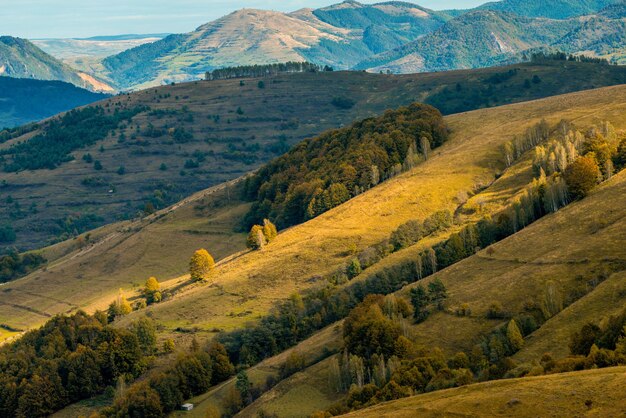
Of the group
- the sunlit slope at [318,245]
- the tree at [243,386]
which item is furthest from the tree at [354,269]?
the tree at [243,386]

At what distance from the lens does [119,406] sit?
4872 inches

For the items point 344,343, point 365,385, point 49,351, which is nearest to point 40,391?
point 49,351

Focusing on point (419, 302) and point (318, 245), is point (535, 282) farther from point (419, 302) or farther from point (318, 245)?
point (318, 245)

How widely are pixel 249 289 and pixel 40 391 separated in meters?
44.6

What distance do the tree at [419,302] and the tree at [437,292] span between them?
0.88m

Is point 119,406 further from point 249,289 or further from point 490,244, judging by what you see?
point 490,244

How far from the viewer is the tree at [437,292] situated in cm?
12073

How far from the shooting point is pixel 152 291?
608 ft

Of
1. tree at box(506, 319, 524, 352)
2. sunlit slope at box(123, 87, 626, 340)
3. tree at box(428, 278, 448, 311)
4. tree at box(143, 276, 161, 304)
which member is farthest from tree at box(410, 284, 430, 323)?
tree at box(143, 276, 161, 304)

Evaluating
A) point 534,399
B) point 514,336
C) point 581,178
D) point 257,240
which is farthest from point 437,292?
point 257,240

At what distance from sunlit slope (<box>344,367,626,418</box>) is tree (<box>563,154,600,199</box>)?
236ft

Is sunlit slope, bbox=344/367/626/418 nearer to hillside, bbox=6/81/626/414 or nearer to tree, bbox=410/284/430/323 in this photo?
hillside, bbox=6/81/626/414

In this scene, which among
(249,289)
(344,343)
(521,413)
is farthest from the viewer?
(249,289)

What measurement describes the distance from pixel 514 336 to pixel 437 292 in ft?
84.5
